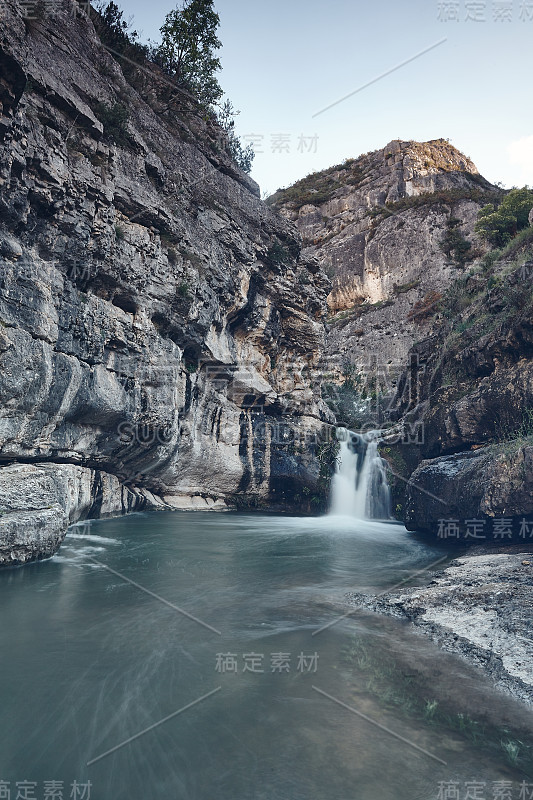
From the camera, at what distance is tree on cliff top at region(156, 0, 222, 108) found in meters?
23.0

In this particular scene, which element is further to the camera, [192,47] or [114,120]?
[192,47]

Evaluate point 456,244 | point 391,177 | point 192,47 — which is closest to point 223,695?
point 192,47

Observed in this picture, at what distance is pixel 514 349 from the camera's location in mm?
12227

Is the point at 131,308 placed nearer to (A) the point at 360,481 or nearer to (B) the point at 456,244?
(A) the point at 360,481

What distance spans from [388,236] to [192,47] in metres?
30.7

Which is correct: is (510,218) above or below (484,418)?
above

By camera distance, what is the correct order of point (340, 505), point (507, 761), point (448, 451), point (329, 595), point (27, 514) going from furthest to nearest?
point (340, 505) → point (448, 451) → point (27, 514) → point (329, 595) → point (507, 761)

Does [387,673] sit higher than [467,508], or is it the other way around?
[467,508]

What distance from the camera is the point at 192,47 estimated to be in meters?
24.0

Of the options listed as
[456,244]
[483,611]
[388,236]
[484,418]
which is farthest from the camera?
[388,236]

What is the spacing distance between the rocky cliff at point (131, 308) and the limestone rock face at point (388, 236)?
65.6ft

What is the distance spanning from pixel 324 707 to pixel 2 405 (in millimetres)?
9567

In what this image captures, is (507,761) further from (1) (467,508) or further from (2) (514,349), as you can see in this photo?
(2) (514,349)

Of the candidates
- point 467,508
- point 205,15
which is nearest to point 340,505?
point 467,508
